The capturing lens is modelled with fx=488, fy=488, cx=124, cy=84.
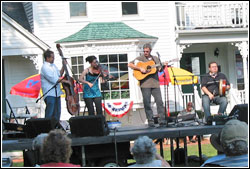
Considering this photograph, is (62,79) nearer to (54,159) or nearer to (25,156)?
(25,156)

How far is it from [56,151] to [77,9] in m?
14.1

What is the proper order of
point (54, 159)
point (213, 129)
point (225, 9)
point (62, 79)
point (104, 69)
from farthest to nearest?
point (225, 9) < point (104, 69) < point (62, 79) < point (213, 129) < point (54, 159)

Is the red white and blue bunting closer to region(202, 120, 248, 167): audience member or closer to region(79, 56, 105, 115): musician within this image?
region(79, 56, 105, 115): musician

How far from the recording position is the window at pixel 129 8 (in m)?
18.2

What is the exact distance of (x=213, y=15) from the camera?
712 inches

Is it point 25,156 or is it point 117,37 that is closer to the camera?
point 25,156

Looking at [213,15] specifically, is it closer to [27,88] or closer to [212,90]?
[27,88]

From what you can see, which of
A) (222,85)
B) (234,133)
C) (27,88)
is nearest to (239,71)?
(27,88)

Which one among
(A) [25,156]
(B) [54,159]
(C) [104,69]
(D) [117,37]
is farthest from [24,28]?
(B) [54,159]

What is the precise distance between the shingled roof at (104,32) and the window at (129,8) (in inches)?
27.0

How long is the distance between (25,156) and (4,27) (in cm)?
1041

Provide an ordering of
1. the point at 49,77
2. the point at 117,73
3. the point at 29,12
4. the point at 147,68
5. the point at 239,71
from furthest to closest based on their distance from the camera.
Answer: the point at 239,71 < the point at 29,12 < the point at 117,73 < the point at 147,68 < the point at 49,77

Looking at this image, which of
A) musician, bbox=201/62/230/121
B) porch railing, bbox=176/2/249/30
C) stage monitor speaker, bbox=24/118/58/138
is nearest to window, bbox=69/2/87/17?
porch railing, bbox=176/2/249/30

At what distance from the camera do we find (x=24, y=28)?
16844mm
